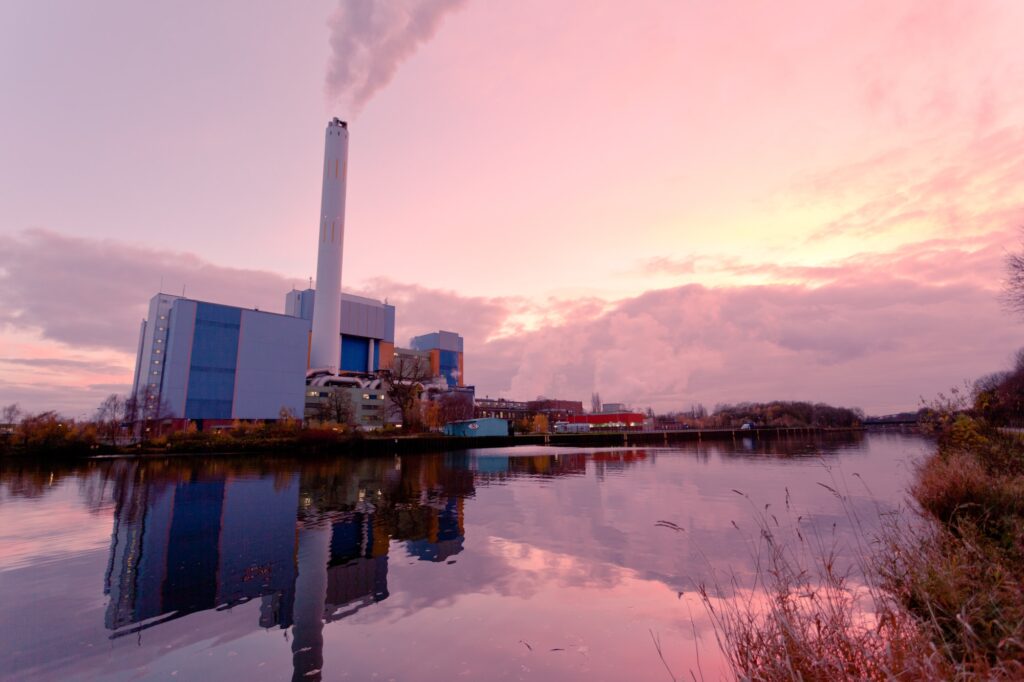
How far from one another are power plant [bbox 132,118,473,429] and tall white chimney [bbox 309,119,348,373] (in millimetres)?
218

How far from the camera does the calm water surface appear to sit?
28.9ft

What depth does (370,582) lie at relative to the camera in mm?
13055

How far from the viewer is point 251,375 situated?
10088cm

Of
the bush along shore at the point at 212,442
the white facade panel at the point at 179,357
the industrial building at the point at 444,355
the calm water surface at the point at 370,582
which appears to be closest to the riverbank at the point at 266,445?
the bush along shore at the point at 212,442

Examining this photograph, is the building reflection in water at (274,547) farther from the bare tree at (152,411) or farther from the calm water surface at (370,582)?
the bare tree at (152,411)

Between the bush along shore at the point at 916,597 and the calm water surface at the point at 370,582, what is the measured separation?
70.0 inches

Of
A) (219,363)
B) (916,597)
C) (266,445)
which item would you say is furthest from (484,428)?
(916,597)

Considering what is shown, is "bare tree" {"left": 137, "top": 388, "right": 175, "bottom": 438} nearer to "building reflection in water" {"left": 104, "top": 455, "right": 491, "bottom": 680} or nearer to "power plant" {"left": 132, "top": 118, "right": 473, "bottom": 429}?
"power plant" {"left": 132, "top": 118, "right": 473, "bottom": 429}

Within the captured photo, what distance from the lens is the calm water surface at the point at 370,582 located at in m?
8.82

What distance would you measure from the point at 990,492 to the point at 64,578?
25723 millimetres

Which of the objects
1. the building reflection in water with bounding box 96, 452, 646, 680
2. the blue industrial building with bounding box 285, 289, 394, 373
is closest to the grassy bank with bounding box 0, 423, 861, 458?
the building reflection in water with bounding box 96, 452, 646, 680

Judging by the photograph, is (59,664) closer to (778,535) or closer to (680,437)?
(778,535)

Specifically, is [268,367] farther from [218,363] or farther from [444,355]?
[444,355]

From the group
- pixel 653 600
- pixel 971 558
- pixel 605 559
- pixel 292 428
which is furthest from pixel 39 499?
pixel 292 428
